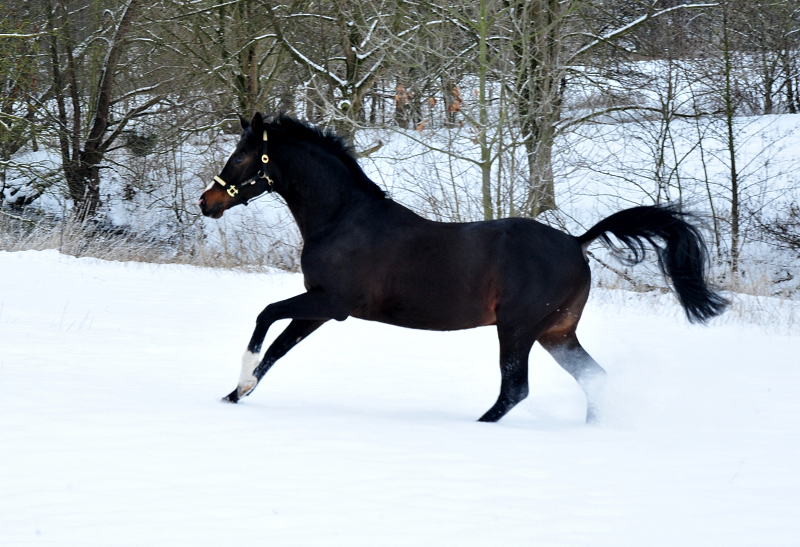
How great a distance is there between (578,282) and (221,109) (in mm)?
15582

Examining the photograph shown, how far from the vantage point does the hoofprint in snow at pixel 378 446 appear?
257 centimetres

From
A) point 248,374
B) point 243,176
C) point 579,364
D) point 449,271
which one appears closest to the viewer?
point 248,374

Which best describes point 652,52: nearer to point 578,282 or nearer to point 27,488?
point 578,282

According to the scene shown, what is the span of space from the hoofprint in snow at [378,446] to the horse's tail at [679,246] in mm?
701

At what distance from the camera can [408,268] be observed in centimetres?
470

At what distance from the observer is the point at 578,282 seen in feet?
15.6

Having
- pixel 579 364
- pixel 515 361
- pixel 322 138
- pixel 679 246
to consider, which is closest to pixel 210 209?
pixel 322 138

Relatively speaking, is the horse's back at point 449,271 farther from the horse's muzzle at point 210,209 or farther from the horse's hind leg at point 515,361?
the horse's muzzle at point 210,209

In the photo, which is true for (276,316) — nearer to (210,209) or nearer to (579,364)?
(210,209)

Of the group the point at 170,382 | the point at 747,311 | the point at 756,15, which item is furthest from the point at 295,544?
the point at 756,15

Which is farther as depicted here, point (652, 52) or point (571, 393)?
point (652, 52)

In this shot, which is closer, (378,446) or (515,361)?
(378,446)

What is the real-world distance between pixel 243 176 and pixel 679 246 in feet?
9.13

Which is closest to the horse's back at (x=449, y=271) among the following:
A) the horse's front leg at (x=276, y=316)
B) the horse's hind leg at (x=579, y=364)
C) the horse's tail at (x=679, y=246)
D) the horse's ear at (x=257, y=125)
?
the horse's front leg at (x=276, y=316)
